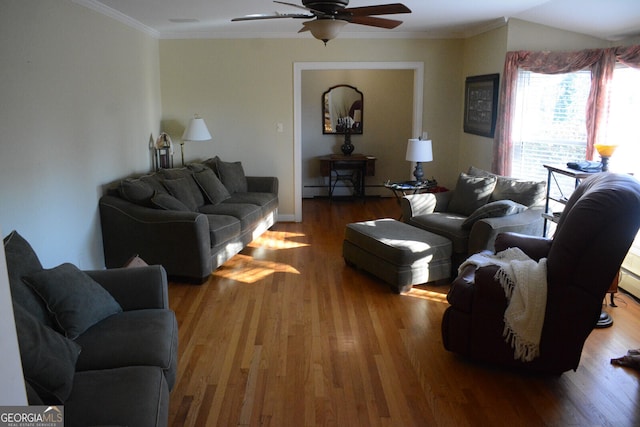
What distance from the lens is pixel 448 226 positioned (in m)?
4.88

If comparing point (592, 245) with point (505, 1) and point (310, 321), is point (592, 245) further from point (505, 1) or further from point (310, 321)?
point (505, 1)

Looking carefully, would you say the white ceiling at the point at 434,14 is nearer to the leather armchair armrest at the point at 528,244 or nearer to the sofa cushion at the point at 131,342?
the leather armchair armrest at the point at 528,244

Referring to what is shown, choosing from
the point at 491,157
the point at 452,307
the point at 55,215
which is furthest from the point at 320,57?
the point at 452,307

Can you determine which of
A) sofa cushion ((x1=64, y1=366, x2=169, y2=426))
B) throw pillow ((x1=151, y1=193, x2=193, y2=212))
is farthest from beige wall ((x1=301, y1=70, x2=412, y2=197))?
sofa cushion ((x1=64, y1=366, x2=169, y2=426))

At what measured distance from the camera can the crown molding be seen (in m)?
4.53

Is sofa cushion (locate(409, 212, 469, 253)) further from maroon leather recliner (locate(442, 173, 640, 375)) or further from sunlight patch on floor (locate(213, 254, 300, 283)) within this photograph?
maroon leather recliner (locate(442, 173, 640, 375))

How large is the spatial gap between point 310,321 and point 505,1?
321 centimetres

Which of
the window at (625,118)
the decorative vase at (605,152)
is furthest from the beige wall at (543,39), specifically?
the decorative vase at (605,152)

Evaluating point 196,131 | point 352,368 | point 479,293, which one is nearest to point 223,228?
point 196,131

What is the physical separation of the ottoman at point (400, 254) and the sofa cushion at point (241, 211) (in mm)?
1176

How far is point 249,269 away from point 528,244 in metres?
2.63

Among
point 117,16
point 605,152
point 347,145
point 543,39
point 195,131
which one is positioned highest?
point 117,16

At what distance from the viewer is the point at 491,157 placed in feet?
19.3

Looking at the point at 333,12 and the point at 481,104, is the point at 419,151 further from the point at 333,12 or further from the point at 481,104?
the point at 333,12
